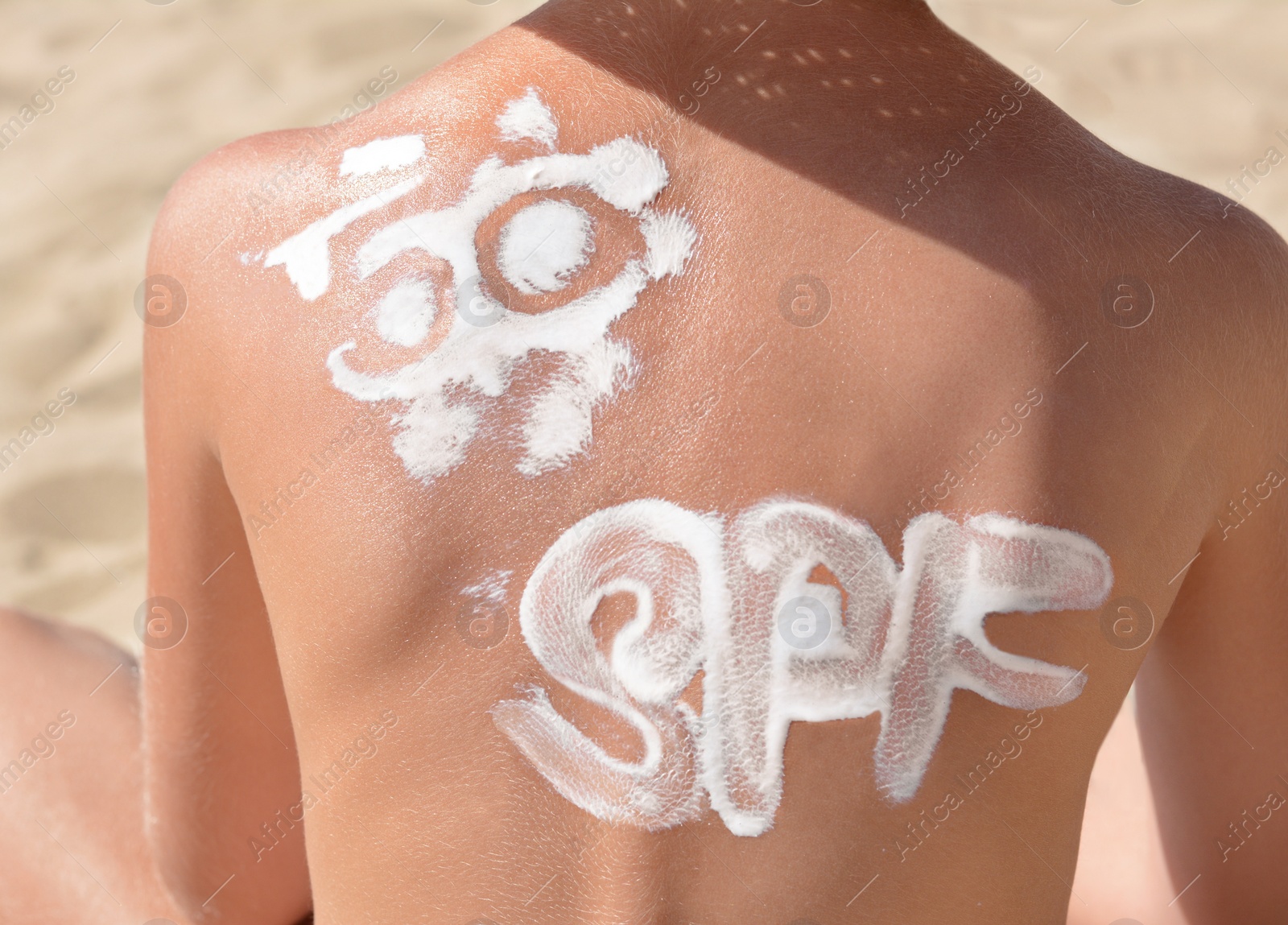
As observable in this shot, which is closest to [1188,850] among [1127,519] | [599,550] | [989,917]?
[989,917]

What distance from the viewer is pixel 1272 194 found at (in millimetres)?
2715

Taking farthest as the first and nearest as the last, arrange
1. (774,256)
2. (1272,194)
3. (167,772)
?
1. (1272,194)
2. (167,772)
3. (774,256)

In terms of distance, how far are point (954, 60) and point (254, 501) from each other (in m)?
0.64

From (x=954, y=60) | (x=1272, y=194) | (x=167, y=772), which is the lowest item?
(x=167, y=772)

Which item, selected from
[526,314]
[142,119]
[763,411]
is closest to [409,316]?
[526,314]

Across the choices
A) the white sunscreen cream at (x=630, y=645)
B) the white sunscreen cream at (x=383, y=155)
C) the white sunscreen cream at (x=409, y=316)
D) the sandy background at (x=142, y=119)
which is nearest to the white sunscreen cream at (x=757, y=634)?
the white sunscreen cream at (x=630, y=645)

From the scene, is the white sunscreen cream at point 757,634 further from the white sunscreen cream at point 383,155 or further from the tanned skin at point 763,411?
the white sunscreen cream at point 383,155

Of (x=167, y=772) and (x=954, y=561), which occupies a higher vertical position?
(x=954, y=561)

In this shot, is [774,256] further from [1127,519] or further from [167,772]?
[167,772]

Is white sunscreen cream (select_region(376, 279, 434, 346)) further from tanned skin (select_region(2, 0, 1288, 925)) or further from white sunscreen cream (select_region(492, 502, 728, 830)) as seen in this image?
white sunscreen cream (select_region(492, 502, 728, 830))

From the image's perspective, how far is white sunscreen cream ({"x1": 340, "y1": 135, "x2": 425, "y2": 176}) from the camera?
36.0 inches

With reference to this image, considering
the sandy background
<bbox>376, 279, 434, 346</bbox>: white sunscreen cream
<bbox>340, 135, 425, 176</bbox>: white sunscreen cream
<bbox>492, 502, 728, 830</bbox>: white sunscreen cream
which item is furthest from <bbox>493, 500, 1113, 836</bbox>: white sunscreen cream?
the sandy background

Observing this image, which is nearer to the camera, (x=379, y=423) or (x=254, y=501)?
(x=379, y=423)

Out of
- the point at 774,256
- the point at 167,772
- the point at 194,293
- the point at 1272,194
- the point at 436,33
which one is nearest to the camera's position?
the point at 774,256
